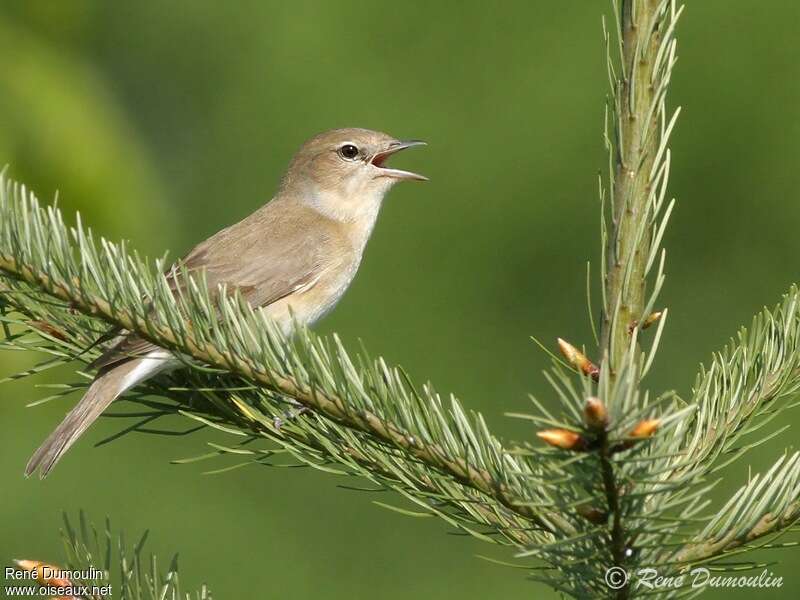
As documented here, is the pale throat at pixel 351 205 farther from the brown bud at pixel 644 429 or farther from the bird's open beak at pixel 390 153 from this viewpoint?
the brown bud at pixel 644 429

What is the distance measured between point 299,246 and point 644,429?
3.35m

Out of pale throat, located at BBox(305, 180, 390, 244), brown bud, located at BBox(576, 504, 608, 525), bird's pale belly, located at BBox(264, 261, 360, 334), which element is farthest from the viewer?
pale throat, located at BBox(305, 180, 390, 244)

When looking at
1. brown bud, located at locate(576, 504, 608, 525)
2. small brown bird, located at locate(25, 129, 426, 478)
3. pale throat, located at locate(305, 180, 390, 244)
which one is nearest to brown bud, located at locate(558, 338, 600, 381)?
brown bud, located at locate(576, 504, 608, 525)

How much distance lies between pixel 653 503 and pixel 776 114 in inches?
301

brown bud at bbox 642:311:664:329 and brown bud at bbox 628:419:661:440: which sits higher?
brown bud at bbox 642:311:664:329

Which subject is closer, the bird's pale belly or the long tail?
the long tail

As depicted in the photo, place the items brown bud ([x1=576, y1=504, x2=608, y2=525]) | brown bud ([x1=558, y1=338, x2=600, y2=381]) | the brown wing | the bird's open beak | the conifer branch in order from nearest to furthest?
brown bud ([x1=576, y1=504, x2=608, y2=525]), the conifer branch, brown bud ([x1=558, y1=338, x2=600, y2=381]), the brown wing, the bird's open beak

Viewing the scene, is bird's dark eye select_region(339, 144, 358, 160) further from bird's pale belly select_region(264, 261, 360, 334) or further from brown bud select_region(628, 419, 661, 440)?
brown bud select_region(628, 419, 661, 440)

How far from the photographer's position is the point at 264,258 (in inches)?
189

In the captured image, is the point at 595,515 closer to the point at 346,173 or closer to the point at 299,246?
the point at 299,246

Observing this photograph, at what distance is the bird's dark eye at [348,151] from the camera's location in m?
5.68

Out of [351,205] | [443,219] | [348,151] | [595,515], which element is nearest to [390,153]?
[348,151]

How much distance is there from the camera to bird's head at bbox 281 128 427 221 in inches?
220

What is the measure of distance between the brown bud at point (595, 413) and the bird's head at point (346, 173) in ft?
12.5
